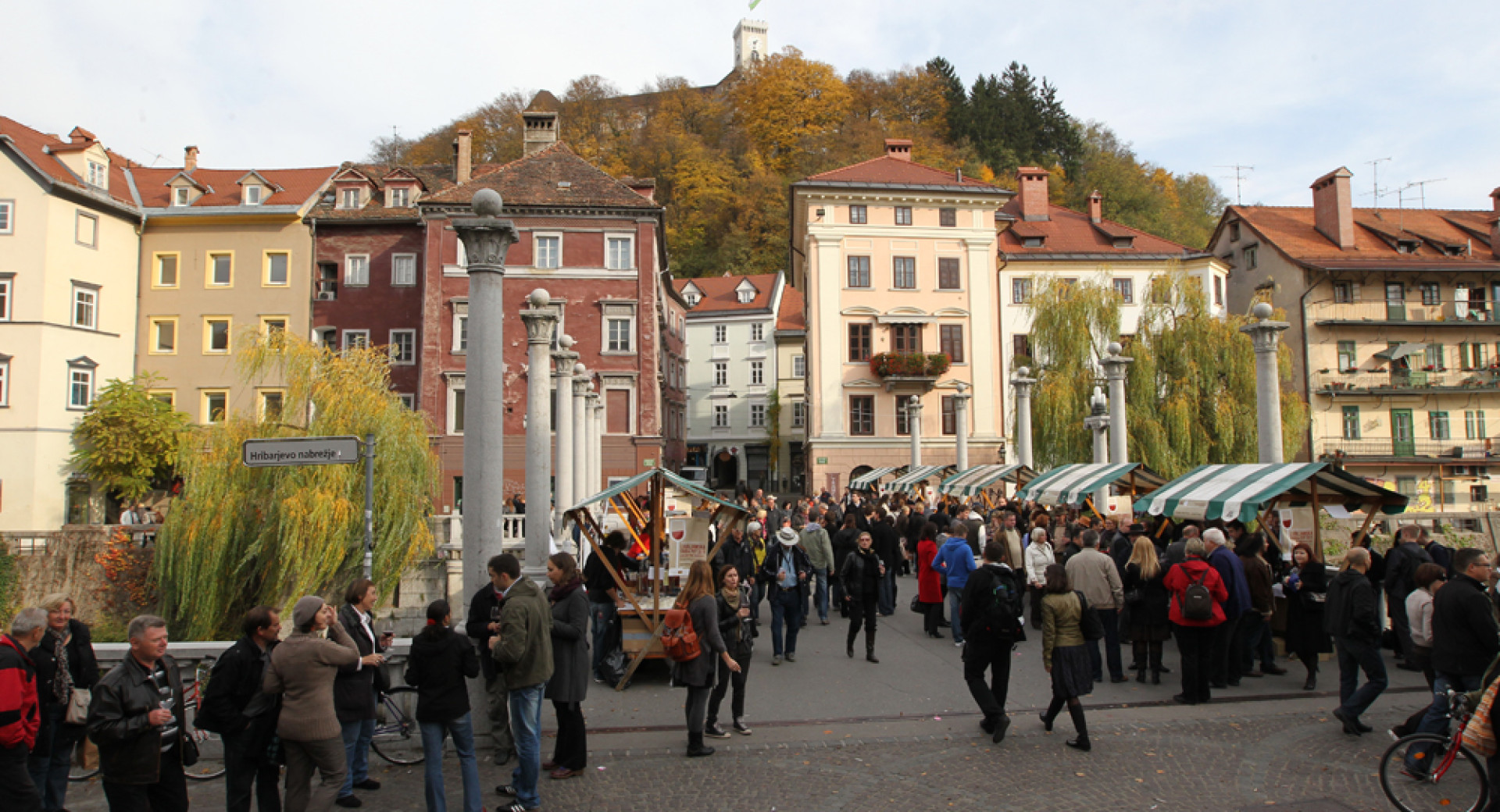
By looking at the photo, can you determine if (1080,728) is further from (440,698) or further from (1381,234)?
(1381,234)

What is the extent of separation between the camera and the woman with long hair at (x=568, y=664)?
7191 millimetres

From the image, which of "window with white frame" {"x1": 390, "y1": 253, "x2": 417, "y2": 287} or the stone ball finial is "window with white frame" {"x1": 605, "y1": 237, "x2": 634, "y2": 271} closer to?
"window with white frame" {"x1": 390, "y1": 253, "x2": 417, "y2": 287}

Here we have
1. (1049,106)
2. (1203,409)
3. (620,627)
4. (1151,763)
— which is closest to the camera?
(1151,763)

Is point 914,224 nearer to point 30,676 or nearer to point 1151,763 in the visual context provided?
point 1151,763

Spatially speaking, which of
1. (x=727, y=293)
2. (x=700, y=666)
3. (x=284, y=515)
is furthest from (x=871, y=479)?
(x=700, y=666)

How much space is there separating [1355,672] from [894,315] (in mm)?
36206

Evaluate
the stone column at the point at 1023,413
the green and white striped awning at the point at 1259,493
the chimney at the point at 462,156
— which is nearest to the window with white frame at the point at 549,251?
the chimney at the point at 462,156

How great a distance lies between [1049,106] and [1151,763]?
8202cm

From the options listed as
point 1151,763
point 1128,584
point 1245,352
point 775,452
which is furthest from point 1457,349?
point 1151,763

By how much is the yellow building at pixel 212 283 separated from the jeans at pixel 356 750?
1405 inches

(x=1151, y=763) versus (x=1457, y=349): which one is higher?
(x=1457, y=349)

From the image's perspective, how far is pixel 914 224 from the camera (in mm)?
44156

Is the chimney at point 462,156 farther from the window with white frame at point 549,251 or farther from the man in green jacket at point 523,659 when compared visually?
the man in green jacket at point 523,659

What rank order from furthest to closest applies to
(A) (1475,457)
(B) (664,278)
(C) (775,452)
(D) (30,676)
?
1. (C) (775,452)
2. (B) (664,278)
3. (A) (1475,457)
4. (D) (30,676)
